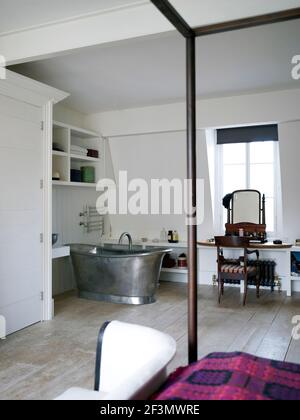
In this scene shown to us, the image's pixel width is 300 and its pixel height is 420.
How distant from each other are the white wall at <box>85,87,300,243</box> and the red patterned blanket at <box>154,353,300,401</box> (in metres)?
4.37

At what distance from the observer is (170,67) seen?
14.5 ft

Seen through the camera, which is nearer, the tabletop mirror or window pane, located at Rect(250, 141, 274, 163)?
the tabletop mirror

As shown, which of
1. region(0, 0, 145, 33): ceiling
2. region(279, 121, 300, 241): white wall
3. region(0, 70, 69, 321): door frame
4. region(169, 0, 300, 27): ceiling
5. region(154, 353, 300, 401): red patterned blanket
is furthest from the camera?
region(279, 121, 300, 241): white wall

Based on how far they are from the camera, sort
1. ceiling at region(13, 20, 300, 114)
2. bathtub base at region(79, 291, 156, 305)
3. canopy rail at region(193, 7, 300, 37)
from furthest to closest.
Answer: bathtub base at region(79, 291, 156, 305), ceiling at region(13, 20, 300, 114), canopy rail at region(193, 7, 300, 37)

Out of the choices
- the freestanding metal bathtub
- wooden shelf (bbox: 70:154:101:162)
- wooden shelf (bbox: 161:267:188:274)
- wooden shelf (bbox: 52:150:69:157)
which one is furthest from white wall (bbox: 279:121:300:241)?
wooden shelf (bbox: 52:150:69:157)

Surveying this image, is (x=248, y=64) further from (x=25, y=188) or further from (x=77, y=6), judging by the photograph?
(x=25, y=188)

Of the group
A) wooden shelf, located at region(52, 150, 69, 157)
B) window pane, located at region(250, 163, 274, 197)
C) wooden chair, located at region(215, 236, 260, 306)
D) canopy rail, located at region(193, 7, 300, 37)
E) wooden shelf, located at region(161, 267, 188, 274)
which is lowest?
wooden shelf, located at region(161, 267, 188, 274)

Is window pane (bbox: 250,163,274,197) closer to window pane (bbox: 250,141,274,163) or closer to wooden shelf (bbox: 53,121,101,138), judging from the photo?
window pane (bbox: 250,141,274,163)

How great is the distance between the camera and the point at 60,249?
495cm

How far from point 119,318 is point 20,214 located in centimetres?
161

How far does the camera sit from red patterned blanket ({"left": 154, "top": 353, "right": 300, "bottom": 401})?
1376 millimetres
